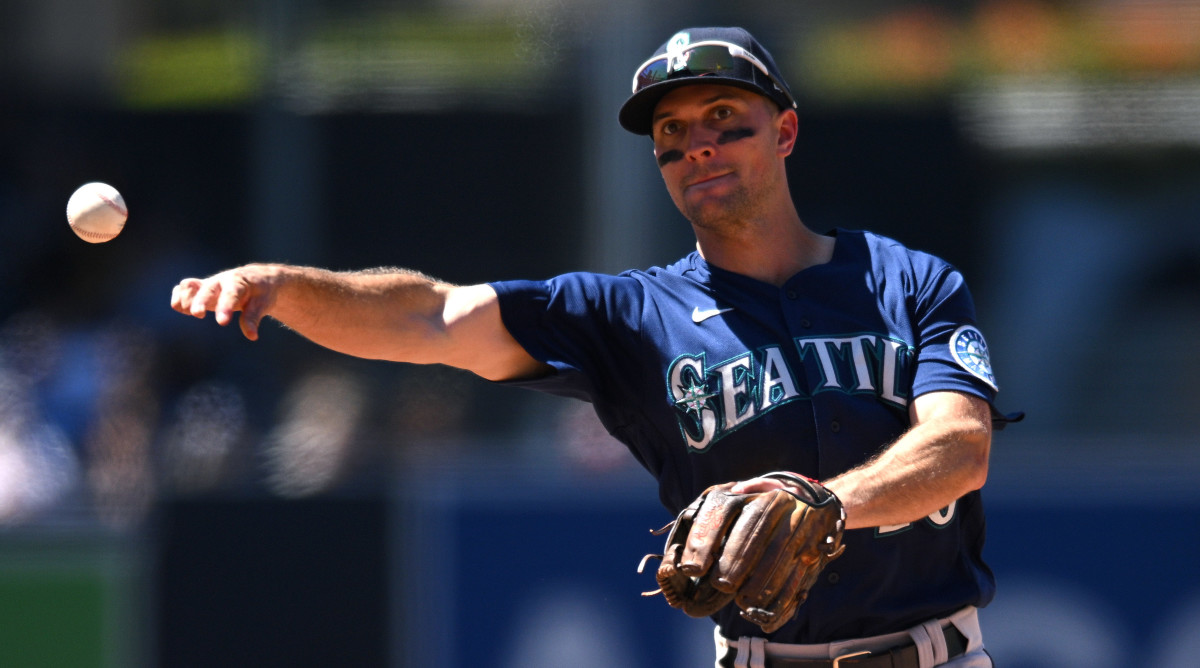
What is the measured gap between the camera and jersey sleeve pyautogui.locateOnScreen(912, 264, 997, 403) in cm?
293

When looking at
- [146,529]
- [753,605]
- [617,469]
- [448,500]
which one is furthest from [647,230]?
[753,605]

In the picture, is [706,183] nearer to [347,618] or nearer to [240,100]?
[347,618]

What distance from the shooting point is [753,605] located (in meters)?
2.52

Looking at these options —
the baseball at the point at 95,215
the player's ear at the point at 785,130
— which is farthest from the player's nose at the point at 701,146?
the baseball at the point at 95,215

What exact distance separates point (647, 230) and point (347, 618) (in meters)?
2.18

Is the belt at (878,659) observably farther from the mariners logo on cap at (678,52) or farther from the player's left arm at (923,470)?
the mariners logo on cap at (678,52)

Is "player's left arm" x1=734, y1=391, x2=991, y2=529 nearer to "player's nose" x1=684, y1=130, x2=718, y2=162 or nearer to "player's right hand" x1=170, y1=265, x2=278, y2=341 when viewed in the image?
"player's nose" x1=684, y1=130, x2=718, y2=162

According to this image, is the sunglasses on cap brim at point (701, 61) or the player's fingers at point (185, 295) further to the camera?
the sunglasses on cap brim at point (701, 61)

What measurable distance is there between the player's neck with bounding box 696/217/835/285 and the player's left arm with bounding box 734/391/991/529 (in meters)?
0.49

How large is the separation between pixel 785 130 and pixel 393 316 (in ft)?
3.46

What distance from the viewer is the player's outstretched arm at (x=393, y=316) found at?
2.85 meters

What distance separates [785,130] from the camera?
3.39 metres

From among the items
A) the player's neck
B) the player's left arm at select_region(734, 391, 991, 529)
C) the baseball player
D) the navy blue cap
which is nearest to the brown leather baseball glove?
the player's left arm at select_region(734, 391, 991, 529)

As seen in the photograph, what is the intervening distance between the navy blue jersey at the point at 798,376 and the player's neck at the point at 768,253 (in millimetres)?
45
